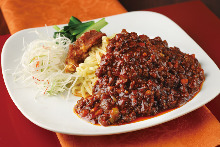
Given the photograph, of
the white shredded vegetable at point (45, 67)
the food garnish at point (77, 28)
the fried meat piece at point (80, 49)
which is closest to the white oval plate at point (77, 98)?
the white shredded vegetable at point (45, 67)

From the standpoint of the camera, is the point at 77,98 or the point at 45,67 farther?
the point at 45,67

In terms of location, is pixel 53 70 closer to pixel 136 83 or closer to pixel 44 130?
pixel 44 130

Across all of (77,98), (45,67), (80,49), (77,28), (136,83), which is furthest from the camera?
(77,28)

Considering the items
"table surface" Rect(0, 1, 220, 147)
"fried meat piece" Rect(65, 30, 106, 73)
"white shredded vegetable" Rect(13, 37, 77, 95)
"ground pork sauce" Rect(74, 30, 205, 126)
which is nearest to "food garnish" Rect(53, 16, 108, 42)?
"white shredded vegetable" Rect(13, 37, 77, 95)

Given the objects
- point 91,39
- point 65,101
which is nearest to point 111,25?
point 91,39

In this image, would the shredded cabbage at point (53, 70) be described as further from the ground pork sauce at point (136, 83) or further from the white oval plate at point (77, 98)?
the ground pork sauce at point (136, 83)

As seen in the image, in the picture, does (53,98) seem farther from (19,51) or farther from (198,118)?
(198,118)

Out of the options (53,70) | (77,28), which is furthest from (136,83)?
(77,28)
